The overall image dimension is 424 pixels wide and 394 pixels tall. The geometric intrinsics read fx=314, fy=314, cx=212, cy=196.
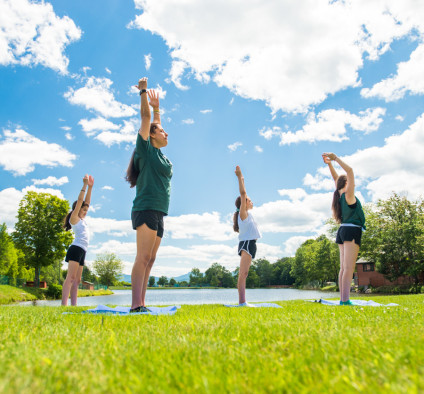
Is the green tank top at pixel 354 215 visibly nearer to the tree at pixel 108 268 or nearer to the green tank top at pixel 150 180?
the green tank top at pixel 150 180

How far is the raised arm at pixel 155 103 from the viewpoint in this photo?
500cm

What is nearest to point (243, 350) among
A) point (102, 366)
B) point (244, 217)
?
point (102, 366)

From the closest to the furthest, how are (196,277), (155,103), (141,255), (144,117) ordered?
(141,255) → (144,117) → (155,103) → (196,277)

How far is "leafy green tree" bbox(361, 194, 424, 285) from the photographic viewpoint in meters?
31.1

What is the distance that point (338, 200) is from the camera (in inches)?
272

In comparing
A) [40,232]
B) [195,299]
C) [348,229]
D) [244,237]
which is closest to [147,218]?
[244,237]

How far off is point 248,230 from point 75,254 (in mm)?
4169

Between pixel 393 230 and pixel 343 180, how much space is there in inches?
1201

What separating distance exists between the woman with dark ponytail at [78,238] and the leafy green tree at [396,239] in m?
30.4

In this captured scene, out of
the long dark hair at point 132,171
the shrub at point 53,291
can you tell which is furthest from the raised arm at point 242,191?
the shrub at point 53,291

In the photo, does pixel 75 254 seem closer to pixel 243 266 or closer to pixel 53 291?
pixel 243 266

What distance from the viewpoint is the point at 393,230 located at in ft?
107

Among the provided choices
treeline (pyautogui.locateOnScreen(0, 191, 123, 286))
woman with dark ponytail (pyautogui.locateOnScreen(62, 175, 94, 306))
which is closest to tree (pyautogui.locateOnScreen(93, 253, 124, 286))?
treeline (pyautogui.locateOnScreen(0, 191, 123, 286))

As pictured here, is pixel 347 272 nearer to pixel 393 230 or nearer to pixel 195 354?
pixel 195 354
